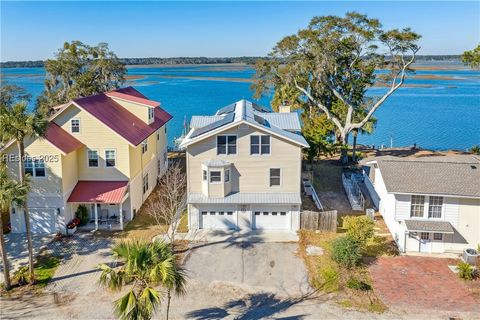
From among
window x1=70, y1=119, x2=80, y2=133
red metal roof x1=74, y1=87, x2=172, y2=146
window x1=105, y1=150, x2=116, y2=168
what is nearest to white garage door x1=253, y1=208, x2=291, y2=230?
red metal roof x1=74, y1=87, x2=172, y2=146

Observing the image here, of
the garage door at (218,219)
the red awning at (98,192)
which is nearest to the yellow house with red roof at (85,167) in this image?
the red awning at (98,192)

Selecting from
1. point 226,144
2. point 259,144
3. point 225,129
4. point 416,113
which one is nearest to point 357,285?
point 259,144

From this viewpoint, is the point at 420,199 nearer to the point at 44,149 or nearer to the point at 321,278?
the point at 321,278

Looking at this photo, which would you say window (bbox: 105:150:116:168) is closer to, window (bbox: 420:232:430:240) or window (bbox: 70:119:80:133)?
window (bbox: 70:119:80:133)

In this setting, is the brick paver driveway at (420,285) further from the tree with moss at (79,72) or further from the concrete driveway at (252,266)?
the tree with moss at (79,72)

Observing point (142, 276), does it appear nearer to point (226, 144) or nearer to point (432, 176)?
point (226, 144)
